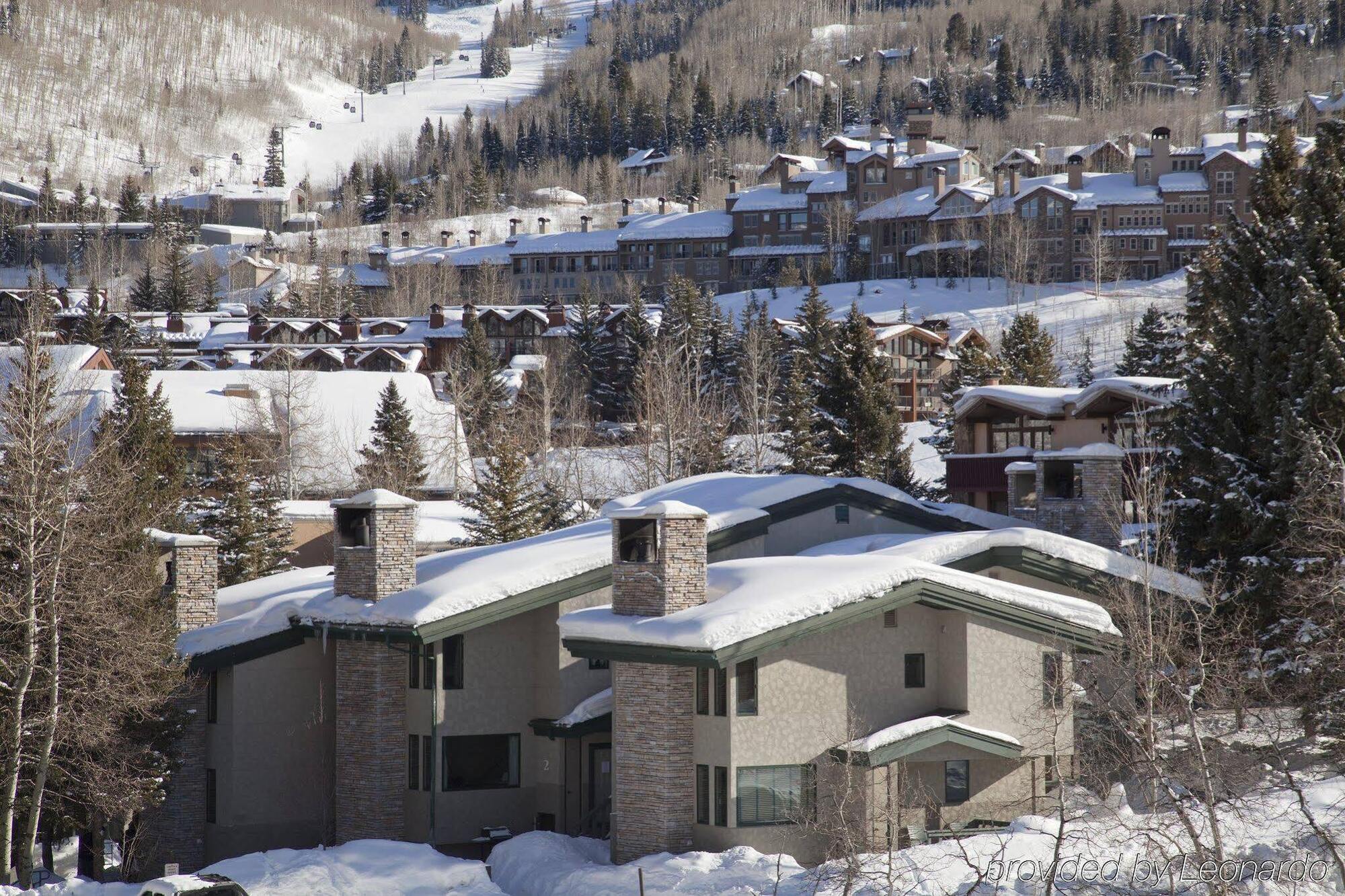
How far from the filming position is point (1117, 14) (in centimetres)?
18588

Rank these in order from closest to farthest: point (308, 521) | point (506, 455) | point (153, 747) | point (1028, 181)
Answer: point (153, 747) → point (506, 455) → point (308, 521) → point (1028, 181)

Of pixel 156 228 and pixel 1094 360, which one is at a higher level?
pixel 156 228

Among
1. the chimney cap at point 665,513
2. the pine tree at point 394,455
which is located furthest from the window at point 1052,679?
the pine tree at point 394,455

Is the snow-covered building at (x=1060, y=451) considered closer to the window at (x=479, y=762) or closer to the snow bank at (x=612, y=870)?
the snow bank at (x=612, y=870)

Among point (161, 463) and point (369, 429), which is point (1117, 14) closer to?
point (369, 429)

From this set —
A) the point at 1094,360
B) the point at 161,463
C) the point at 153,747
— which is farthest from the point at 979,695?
the point at 1094,360

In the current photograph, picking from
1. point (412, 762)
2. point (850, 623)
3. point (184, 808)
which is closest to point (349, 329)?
point (184, 808)

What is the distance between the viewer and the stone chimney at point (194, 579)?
83.8 ft

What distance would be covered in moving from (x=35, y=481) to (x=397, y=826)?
7504 mm

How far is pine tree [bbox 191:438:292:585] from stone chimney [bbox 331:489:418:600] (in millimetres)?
13282

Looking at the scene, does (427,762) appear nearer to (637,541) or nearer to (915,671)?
(637,541)

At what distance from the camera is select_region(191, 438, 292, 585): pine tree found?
37031mm

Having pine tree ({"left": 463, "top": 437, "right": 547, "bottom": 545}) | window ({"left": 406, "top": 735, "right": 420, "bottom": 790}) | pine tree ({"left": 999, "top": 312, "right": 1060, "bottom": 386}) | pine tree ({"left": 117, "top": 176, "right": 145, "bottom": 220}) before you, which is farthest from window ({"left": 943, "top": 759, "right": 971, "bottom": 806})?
pine tree ({"left": 117, "top": 176, "right": 145, "bottom": 220})

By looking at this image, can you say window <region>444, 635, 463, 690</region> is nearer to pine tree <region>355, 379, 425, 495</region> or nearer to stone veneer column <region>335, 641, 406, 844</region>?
stone veneer column <region>335, 641, 406, 844</region>
